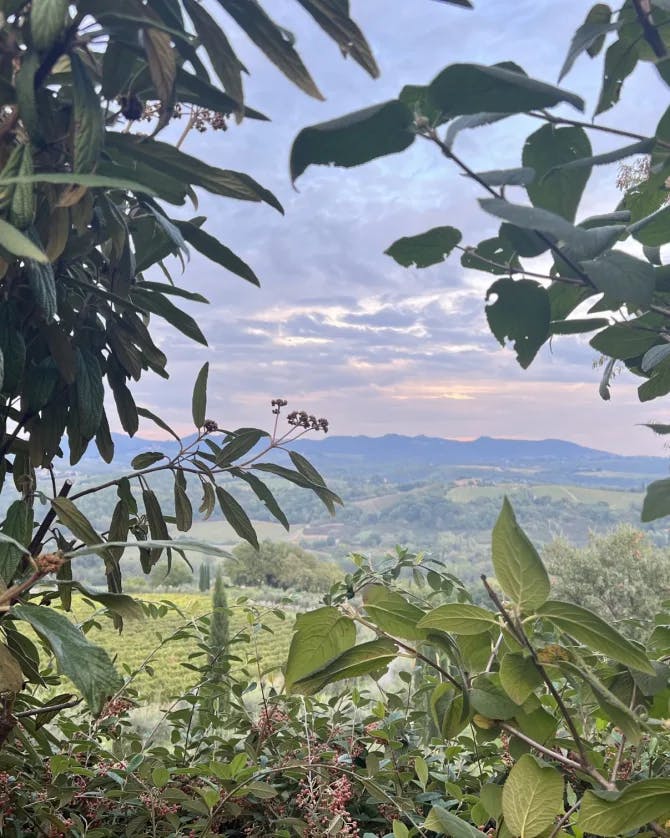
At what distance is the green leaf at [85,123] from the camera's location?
0.41 meters

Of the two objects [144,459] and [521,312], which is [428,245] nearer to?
[521,312]

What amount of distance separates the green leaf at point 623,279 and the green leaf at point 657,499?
0.49 feet

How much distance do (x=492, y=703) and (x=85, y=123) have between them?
1.52 feet

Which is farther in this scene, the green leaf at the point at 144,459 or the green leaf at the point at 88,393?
the green leaf at the point at 144,459

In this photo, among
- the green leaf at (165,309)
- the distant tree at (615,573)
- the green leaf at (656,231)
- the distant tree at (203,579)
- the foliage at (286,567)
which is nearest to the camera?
the green leaf at (656,231)

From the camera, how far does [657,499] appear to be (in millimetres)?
349

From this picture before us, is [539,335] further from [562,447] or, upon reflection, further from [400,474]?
[562,447]

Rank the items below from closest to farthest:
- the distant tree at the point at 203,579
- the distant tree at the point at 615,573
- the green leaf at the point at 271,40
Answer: the green leaf at the point at 271,40
the distant tree at the point at 203,579
the distant tree at the point at 615,573

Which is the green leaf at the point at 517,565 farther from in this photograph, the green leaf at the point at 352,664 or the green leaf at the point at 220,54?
the green leaf at the point at 220,54

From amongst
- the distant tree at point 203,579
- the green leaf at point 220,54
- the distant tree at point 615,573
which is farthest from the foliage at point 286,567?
the distant tree at point 615,573

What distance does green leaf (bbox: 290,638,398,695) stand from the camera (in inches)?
11.3

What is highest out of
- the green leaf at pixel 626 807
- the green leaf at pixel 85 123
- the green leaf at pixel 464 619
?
the green leaf at pixel 85 123

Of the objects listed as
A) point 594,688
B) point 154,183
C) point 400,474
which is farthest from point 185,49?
point 400,474

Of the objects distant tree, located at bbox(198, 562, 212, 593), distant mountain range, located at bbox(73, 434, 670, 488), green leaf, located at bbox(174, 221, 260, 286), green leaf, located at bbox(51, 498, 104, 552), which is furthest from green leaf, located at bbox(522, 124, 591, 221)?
distant mountain range, located at bbox(73, 434, 670, 488)
